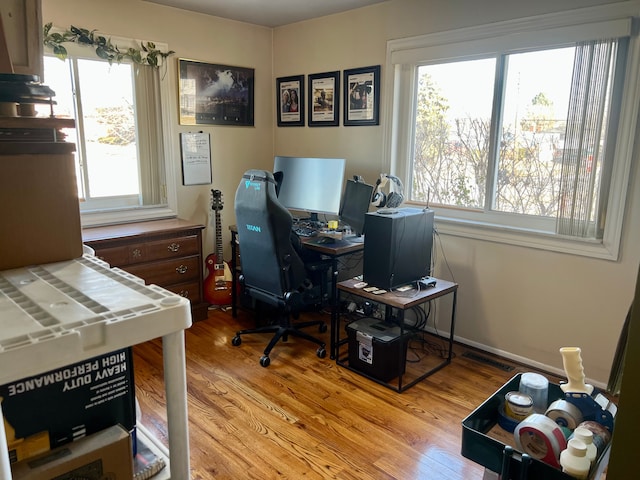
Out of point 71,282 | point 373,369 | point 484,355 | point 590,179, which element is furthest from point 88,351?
point 484,355

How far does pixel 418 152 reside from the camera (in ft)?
11.4

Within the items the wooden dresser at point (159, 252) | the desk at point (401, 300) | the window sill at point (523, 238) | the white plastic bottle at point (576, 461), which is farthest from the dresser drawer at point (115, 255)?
the white plastic bottle at point (576, 461)

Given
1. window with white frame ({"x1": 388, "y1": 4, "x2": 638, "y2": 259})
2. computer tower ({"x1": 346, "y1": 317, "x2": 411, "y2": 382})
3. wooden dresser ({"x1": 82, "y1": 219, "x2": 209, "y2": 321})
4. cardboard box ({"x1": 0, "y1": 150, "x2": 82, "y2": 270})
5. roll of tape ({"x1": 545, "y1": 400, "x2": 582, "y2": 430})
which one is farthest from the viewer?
wooden dresser ({"x1": 82, "y1": 219, "x2": 209, "y2": 321})

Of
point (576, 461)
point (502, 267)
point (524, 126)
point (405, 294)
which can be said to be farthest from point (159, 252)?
point (576, 461)

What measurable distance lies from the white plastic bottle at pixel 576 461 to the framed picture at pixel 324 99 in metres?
3.14

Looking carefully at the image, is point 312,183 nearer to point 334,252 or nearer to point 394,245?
point 334,252

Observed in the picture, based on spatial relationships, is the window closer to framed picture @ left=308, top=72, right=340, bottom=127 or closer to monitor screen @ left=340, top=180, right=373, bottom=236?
framed picture @ left=308, top=72, right=340, bottom=127

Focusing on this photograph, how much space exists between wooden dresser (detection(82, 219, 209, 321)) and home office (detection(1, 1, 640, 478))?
471 millimetres

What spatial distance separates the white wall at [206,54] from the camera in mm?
3252

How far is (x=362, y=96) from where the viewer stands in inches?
142

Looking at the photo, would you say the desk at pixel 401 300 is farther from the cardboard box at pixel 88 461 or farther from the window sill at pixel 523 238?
the cardboard box at pixel 88 461

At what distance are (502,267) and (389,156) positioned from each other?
1163 mm

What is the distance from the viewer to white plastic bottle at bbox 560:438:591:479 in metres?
1.09

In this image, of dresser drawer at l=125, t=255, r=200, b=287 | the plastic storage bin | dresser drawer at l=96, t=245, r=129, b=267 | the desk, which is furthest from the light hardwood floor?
the plastic storage bin
